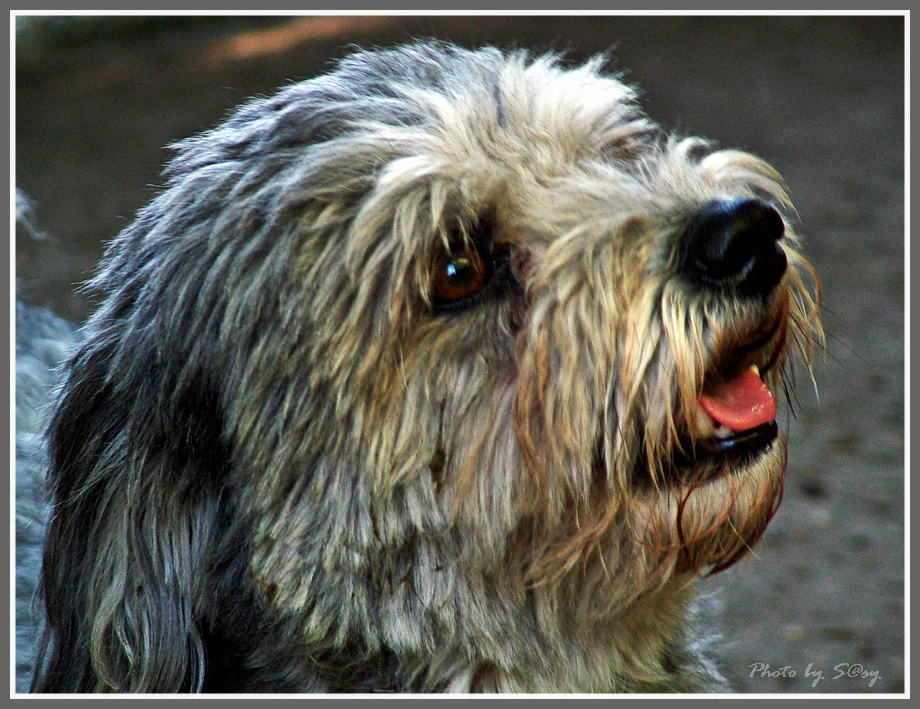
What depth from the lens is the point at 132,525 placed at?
7.81 feet

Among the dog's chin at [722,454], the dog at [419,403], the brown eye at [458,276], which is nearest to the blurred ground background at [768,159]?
the dog at [419,403]

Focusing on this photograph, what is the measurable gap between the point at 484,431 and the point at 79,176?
618 centimetres

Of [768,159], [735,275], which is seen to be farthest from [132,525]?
[768,159]

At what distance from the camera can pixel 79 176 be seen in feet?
25.2

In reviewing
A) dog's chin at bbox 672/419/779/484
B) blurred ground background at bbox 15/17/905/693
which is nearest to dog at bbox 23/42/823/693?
dog's chin at bbox 672/419/779/484

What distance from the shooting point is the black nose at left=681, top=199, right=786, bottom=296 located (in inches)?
84.6

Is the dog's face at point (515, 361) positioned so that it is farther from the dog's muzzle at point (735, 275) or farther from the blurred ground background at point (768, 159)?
the blurred ground background at point (768, 159)

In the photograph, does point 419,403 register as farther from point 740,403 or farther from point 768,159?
point 768,159

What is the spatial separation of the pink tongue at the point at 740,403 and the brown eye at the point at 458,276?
1.68ft

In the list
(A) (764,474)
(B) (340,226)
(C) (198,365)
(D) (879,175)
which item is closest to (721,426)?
(A) (764,474)

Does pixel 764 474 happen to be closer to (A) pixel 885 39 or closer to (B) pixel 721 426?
(B) pixel 721 426

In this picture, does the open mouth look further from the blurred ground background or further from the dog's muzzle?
the blurred ground background

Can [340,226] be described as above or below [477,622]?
above

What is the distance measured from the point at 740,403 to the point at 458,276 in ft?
2.04
